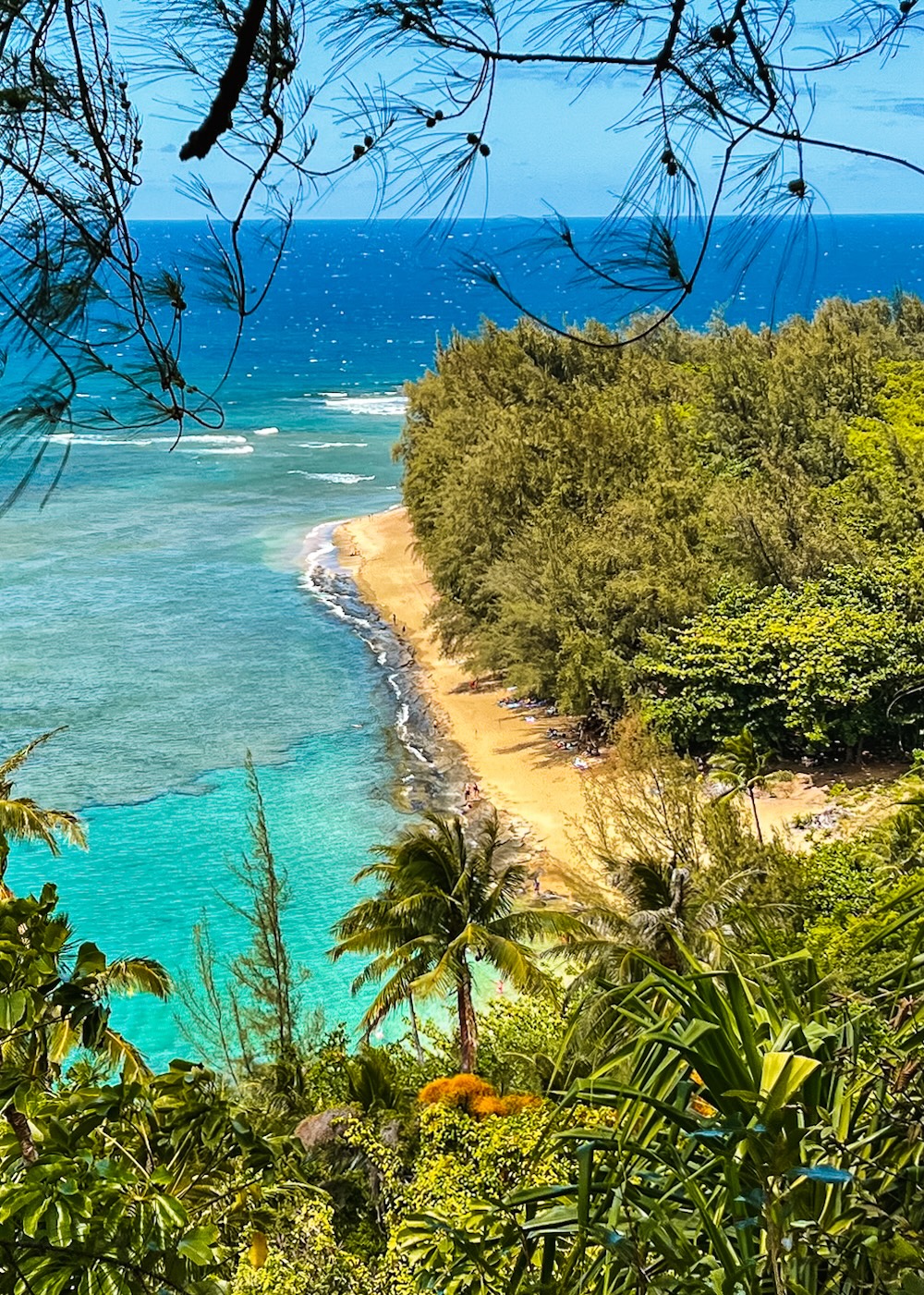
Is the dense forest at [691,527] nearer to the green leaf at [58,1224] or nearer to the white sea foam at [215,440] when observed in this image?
the green leaf at [58,1224]

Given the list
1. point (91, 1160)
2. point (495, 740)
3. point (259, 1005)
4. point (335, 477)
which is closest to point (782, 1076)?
point (91, 1160)

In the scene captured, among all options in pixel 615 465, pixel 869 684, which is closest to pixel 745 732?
pixel 869 684

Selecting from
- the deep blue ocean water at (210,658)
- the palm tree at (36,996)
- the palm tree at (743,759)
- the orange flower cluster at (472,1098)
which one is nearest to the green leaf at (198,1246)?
the palm tree at (36,996)

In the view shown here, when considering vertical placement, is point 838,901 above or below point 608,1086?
below

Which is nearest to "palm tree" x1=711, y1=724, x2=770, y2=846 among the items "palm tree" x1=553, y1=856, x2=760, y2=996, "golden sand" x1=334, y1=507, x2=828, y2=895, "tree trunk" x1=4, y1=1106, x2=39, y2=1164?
"golden sand" x1=334, y1=507, x2=828, y2=895

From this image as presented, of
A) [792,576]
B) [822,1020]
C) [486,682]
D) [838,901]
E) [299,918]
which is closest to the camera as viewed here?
[822,1020]

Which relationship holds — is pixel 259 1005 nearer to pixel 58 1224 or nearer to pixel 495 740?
pixel 495 740

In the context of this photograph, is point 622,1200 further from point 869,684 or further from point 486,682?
point 486,682
